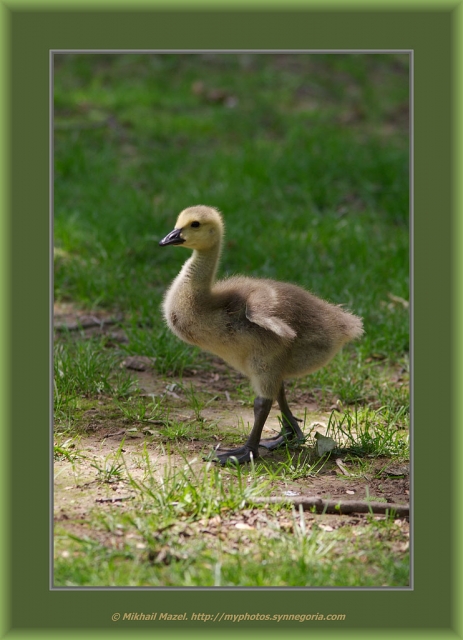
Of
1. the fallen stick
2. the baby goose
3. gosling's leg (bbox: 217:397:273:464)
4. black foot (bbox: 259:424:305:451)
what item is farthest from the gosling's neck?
the fallen stick

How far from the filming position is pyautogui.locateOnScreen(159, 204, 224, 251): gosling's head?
199 inches

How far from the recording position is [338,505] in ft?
14.3

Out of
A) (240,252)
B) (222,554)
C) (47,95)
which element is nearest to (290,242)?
(240,252)

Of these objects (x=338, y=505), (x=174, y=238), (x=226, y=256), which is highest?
(x=226, y=256)

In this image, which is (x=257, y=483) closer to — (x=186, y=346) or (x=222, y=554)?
(x=222, y=554)

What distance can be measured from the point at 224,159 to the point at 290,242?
2276 millimetres

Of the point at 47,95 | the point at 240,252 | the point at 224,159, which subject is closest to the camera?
the point at 47,95

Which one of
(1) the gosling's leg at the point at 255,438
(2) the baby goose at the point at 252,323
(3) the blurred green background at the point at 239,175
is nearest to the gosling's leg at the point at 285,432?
(2) the baby goose at the point at 252,323

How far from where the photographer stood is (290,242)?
27.3 feet

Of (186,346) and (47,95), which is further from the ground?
(47,95)

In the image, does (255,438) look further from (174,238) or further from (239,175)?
(239,175)

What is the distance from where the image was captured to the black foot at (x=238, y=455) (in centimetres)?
482

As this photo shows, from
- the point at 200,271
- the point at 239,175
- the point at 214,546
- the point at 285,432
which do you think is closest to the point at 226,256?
the point at 239,175

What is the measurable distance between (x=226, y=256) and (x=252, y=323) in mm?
3300
